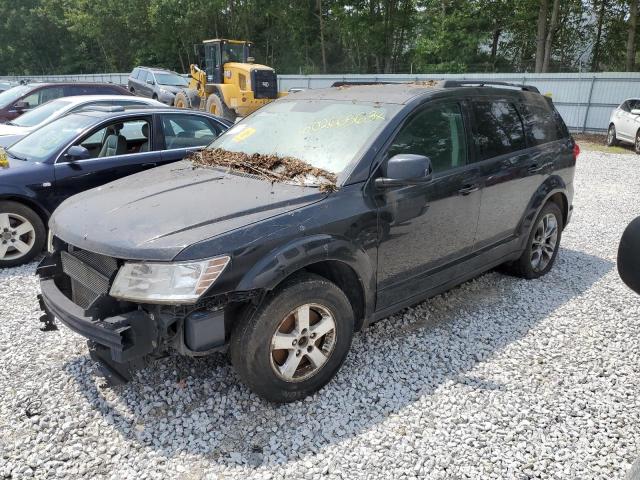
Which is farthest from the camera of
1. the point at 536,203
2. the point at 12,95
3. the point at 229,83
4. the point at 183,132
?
the point at 229,83

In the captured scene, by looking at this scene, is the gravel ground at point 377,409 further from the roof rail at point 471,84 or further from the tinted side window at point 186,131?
the tinted side window at point 186,131

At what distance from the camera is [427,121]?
3660 mm

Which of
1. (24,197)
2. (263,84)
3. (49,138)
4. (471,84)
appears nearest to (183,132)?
(49,138)

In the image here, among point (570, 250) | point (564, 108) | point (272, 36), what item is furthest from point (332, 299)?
point (272, 36)

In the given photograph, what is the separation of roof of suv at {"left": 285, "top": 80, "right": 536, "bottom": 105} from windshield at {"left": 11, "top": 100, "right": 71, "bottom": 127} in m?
5.72

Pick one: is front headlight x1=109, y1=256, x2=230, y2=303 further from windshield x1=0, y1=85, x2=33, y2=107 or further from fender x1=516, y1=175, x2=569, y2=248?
windshield x1=0, y1=85, x2=33, y2=107

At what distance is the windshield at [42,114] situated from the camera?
816cm

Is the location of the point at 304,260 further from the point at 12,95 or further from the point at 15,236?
the point at 12,95

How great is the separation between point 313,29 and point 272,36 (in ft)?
16.0

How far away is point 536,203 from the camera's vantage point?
4.70 m

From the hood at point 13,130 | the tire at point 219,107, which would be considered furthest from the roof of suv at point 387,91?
the tire at point 219,107

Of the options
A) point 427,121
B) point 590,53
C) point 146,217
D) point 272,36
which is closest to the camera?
point 146,217

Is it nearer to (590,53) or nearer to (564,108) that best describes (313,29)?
(590,53)

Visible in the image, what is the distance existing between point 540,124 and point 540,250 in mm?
1240
